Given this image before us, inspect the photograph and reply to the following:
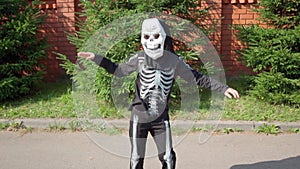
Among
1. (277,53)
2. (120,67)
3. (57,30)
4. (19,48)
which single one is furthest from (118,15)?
(120,67)

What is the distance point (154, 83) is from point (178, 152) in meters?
1.97

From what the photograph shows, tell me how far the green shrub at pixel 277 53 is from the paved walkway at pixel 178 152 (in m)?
1.14

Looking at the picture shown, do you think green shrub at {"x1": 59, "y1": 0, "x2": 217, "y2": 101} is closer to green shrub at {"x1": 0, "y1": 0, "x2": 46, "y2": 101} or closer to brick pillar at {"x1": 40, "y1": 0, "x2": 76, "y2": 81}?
green shrub at {"x1": 0, "y1": 0, "x2": 46, "y2": 101}

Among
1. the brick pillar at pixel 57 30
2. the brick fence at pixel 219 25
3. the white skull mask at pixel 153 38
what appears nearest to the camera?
the white skull mask at pixel 153 38

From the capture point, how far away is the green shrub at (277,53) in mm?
5789

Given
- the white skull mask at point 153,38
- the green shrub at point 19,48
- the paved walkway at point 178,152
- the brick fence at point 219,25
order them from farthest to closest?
the brick fence at point 219,25
the green shrub at point 19,48
the paved walkway at point 178,152
the white skull mask at point 153,38

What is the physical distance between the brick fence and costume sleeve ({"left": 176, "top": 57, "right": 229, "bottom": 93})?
425 centimetres

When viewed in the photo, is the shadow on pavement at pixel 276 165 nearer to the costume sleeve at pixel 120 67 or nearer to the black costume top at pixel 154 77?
the black costume top at pixel 154 77

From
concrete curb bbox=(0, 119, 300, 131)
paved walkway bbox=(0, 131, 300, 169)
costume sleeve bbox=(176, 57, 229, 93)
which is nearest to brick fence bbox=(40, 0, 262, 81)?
concrete curb bbox=(0, 119, 300, 131)

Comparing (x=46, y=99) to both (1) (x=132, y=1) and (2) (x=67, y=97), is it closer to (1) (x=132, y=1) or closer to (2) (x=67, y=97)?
(2) (x=67, y=97)

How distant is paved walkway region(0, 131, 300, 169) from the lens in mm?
4086

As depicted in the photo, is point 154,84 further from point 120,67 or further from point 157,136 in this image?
point 157,136

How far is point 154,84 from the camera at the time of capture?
110 inches

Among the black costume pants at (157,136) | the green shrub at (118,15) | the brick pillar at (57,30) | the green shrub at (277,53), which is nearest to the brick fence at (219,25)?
the brick pillar at (57,30)
